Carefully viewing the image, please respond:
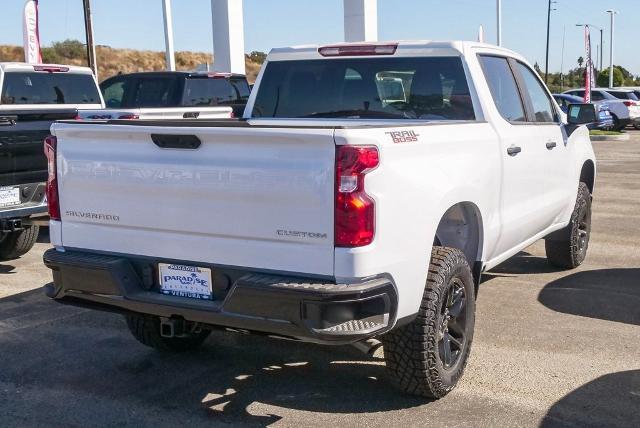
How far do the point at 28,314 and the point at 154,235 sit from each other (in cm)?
276

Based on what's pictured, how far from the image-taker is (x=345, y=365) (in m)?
4.95

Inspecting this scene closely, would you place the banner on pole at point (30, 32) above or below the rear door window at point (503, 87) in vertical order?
above

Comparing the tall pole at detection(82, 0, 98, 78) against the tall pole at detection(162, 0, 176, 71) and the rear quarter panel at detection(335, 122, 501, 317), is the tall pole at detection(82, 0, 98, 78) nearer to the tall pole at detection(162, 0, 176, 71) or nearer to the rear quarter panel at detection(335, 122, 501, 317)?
the tall pole at detection(162, 0, 176, 71)

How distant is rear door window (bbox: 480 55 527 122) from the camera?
5.42 meters

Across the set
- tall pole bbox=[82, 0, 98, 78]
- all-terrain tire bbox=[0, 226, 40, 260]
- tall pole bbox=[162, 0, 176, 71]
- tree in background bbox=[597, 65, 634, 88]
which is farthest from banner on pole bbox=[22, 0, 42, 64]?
tree in background bbox=[597, 65, 634, 88]

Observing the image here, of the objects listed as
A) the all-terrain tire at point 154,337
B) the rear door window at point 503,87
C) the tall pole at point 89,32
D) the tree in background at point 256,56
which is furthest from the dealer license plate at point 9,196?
the tree in background at point 256,56

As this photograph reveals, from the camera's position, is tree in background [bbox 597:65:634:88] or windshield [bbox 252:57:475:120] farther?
tree in background [bbox 597:65:634:88]

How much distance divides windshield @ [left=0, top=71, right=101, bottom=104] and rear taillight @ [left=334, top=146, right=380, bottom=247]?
7225 millimetres

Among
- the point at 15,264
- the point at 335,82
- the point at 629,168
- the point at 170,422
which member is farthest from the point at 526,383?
the point at 629,168

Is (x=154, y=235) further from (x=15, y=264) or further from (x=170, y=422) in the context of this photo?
(x=15, y=264)

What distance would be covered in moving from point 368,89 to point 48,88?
6.06 meters

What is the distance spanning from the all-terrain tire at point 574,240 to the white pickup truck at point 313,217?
1.95 meters

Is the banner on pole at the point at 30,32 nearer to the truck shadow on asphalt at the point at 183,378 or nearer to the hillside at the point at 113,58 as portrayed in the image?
the truck shadow on asphalt at the point at 183,378

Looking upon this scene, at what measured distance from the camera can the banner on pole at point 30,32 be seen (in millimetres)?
19281
